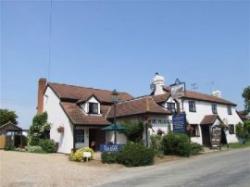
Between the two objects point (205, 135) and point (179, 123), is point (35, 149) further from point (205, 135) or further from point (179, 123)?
point (205, 135)

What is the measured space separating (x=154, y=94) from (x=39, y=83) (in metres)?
13.5

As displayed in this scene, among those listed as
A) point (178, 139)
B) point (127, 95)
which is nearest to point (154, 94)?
point (127, 95)

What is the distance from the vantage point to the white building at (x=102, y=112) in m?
31.5

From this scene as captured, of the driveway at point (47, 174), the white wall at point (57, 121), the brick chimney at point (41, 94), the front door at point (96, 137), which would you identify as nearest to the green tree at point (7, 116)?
the brick chimney at point (41, 94)

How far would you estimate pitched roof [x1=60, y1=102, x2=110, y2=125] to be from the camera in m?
31.4

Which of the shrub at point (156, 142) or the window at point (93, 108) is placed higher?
the window at point (93, 108)

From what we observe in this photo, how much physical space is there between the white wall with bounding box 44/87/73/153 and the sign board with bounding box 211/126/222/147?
49.0 ft

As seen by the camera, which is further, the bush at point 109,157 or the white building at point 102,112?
the white building at point 102,112

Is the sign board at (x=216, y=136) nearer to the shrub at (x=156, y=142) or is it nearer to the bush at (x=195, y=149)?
the bush at (x=195, y=149)

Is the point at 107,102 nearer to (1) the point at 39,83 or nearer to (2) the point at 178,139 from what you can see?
(1) the point at 39,83

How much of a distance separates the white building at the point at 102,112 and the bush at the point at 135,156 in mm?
7026

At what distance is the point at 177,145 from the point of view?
85.4 feet

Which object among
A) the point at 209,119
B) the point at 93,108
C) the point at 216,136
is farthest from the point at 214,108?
the point at 93,108

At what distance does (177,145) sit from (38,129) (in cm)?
1616
